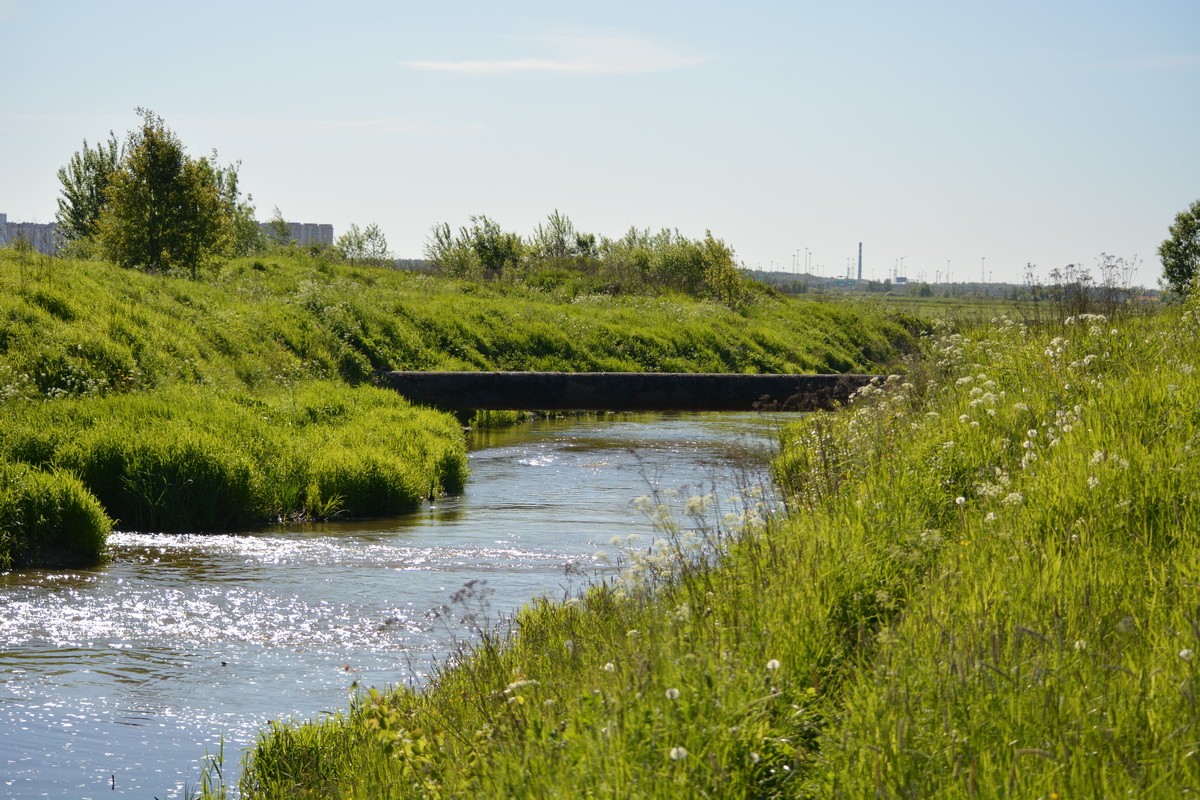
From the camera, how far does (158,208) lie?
3094 cm

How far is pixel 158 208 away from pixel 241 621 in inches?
940

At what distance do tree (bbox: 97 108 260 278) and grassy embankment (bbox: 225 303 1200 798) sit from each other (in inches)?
1029

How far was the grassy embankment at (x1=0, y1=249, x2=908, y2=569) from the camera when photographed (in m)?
13.7

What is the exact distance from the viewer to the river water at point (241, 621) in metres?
6.98

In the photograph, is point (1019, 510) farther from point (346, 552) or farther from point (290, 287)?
point (290, 287)

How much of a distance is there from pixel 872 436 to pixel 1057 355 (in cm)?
→ 175

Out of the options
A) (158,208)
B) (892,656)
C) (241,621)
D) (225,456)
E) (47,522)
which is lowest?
(241,621)

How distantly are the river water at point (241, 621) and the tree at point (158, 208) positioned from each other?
17897mm

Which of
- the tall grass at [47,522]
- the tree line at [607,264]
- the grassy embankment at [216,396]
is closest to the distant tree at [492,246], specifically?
the tree line at [607,264]

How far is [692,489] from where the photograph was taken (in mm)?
16281

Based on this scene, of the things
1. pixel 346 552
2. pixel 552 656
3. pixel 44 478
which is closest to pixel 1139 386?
pixel 552 656

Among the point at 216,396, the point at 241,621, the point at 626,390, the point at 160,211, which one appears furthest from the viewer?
the point at 160,211

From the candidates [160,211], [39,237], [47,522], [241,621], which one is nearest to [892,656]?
[241,621]

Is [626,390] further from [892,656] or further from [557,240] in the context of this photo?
[557,240]
